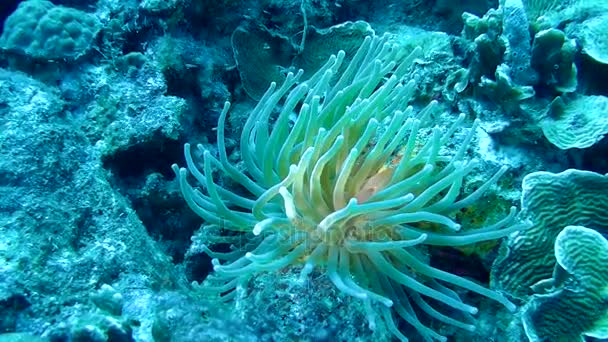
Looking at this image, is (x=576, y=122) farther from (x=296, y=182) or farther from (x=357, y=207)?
(x=296, y=182)

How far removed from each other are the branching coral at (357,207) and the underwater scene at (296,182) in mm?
12

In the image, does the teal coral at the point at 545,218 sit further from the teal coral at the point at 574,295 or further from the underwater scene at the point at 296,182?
the teal coral at the point at 574,295

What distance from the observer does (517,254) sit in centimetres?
239

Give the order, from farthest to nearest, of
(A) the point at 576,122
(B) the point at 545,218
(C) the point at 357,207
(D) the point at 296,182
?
1. (A) the point at 576,122
2. (B) the point at 545,218
3. (D) the point at 296,182
4. (C) the point at 357,207

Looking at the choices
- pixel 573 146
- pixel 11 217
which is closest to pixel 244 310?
pixel 11 217

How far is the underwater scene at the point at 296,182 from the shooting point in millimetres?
1950

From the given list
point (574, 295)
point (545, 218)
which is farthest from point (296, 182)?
point (574, 295)

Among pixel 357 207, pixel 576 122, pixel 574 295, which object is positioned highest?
pixel 576 122

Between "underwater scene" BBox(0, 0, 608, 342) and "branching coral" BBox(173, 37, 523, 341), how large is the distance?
0.01 m

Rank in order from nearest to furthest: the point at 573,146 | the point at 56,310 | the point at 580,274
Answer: the point at 56,310
the point at 580,274
the point at 573,146

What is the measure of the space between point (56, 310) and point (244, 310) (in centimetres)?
75

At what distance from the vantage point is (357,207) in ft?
6.40

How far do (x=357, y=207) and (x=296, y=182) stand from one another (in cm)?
33

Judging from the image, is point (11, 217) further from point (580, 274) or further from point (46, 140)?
point (580, 274)
